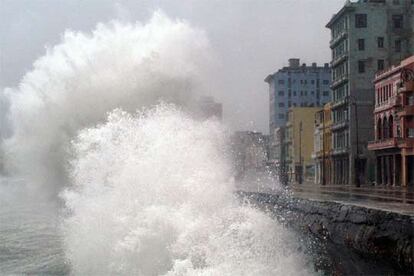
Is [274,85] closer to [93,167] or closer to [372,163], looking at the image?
[372,163]

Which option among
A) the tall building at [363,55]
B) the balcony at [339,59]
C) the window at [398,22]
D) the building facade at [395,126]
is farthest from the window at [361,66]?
the building facade at [395,126]

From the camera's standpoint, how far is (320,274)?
1964 cm

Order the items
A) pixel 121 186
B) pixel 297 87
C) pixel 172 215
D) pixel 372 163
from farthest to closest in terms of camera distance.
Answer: pixel 297 87, pixel 372 163, pixel 121 186, pixel 172 215

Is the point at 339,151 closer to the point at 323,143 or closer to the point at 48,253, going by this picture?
the point at 323,143

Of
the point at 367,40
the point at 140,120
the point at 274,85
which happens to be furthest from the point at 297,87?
the point at 140,120

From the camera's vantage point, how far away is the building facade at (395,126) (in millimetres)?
51219

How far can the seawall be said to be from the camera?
13864 millimetres

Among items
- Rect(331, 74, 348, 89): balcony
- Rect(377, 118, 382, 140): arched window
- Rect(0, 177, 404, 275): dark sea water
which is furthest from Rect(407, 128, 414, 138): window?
Rect(0, 177, 404, 275): dark sea water

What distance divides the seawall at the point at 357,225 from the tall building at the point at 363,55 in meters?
42.0

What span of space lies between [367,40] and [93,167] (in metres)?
48.4

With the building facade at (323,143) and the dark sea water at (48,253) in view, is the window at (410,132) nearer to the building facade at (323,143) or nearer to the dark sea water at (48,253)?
the building facade at (323,143)

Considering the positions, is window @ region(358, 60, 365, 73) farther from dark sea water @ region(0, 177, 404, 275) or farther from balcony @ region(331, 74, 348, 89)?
dark sea water @ region(0, 177, 404, 275)

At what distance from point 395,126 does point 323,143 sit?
23.0 metres

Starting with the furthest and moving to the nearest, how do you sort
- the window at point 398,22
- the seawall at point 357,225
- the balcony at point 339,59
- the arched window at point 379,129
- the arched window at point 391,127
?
the balcony at point 339,59, the window at point 398,22, the arched window at point 379,129, the arched window at point 391,127, the seawall at point 357,225
